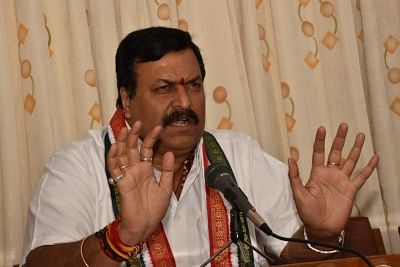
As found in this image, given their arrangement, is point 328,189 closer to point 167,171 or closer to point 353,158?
point 353,158

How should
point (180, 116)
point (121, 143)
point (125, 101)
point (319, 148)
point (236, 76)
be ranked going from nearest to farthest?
1. point (121, 143)
2. point (319, 148)
3. point (180, 116)
4. point (125, 101)
5. point (236, 76)

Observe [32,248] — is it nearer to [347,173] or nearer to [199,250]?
[199,250]

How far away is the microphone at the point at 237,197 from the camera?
168 cm

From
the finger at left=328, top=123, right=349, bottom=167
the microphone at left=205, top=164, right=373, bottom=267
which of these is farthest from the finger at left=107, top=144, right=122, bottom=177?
the finger at left=328, top=123, right=349, bottom=167

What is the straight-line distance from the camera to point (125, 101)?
2516mm

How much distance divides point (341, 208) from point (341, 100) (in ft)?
3.23

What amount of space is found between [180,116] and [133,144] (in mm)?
415

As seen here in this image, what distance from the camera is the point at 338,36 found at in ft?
9.88

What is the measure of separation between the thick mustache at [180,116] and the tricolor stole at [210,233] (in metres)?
0.21

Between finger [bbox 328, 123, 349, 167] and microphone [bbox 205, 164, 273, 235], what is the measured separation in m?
0.42

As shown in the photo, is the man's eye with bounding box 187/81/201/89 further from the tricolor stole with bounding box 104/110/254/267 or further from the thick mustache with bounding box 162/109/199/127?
the tricolor stole with bounding box 104/110/254/267

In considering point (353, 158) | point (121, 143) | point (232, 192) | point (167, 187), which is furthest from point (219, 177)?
point (353, 158)

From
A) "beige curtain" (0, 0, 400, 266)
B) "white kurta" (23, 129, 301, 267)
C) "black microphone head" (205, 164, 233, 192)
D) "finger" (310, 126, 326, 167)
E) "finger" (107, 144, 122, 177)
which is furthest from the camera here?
"beige curtain" (0, 0, 400, 266)

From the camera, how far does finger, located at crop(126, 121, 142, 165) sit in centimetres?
196
